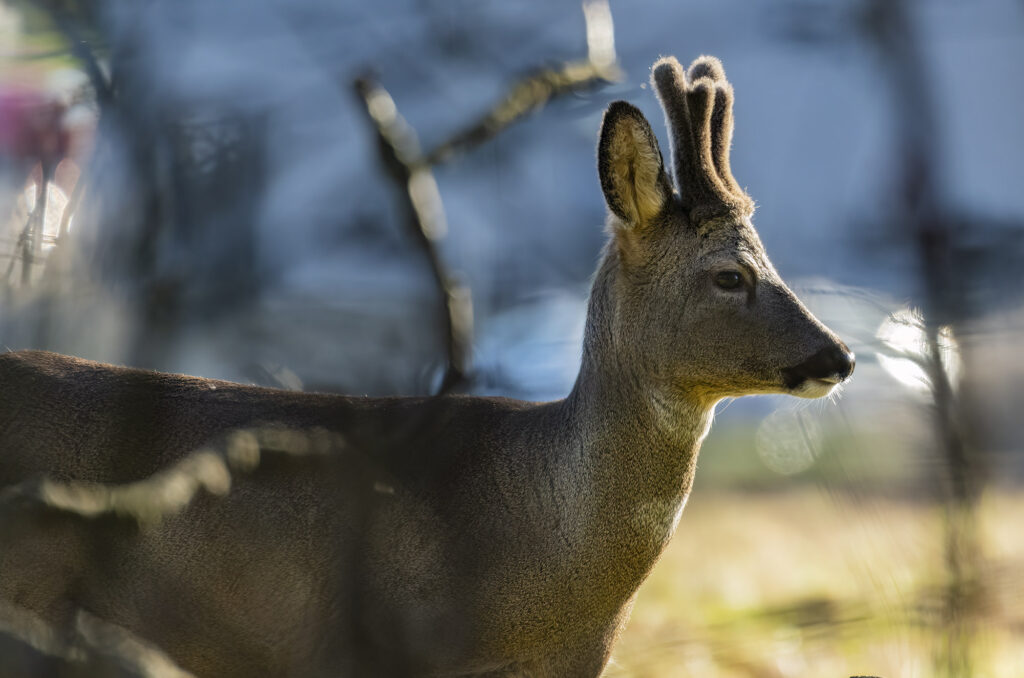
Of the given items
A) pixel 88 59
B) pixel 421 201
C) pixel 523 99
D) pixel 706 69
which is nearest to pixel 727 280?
pixel 706 69

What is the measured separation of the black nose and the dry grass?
41cm

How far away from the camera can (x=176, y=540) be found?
3461 mm

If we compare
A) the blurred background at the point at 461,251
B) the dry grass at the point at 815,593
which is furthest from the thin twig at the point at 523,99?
the dry grass at the point at 815,593

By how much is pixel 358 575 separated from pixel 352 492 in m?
0.29

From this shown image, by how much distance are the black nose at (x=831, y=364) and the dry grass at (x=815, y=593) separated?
408mm

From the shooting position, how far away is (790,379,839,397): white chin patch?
3.50 m

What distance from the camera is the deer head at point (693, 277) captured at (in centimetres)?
359

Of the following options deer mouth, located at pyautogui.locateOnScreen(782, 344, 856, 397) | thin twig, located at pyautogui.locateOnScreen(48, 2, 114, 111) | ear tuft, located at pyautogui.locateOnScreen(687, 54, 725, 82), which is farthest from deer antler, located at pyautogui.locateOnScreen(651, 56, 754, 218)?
thin twig, located at pyautogui.locateOnScreen(48, 2, 114, 111)

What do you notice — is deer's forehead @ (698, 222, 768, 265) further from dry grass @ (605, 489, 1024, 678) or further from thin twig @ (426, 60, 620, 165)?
thin twig @ (426, 60, 620, 165)

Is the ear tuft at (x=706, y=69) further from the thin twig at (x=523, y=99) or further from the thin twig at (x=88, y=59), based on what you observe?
the thin twig at (x=88, y=59)

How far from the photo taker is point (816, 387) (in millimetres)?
3510

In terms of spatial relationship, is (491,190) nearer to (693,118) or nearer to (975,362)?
(693,118)

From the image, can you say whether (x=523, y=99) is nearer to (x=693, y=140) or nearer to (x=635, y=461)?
(x=693, y=140)

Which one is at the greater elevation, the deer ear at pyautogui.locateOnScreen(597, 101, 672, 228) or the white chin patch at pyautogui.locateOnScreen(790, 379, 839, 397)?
the deer ear at pyautogui.locateOnScreen(597, 101, 672, 228)
